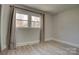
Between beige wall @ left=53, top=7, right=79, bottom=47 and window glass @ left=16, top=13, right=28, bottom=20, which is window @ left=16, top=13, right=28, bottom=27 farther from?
beige wall @ left=53, top=7, right=79, bottom=47

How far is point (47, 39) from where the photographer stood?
136 cm

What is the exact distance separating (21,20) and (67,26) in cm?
81

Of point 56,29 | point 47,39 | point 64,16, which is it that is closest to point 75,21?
point 64,16

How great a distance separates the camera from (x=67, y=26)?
1309 millimetres

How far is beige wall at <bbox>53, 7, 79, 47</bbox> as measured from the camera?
1227 millimetres

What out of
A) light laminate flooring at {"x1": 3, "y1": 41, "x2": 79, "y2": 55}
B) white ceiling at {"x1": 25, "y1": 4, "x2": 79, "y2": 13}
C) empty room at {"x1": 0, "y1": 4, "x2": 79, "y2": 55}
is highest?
white ceiling at {"x1": 25, "y1": 4, "x2": 79, "y2": 13}

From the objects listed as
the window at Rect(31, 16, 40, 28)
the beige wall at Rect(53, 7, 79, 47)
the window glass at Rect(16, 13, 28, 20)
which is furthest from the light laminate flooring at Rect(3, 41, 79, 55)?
the window glass at Rect(16, 13, 28, 20)

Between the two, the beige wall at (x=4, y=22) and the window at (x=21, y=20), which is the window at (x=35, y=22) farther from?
the beige wall at (x=4, y=22)

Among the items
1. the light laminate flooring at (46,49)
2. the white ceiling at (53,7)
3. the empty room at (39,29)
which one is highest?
the white ceiling at (53,7)

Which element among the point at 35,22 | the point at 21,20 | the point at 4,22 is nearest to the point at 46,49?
the point at 35,22

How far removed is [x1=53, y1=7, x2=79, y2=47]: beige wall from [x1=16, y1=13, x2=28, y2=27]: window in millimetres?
522

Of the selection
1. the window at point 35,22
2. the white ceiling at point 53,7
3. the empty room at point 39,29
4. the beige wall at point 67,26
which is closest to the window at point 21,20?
the empty room at point 39,29

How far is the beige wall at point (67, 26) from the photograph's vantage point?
4.02 ft
